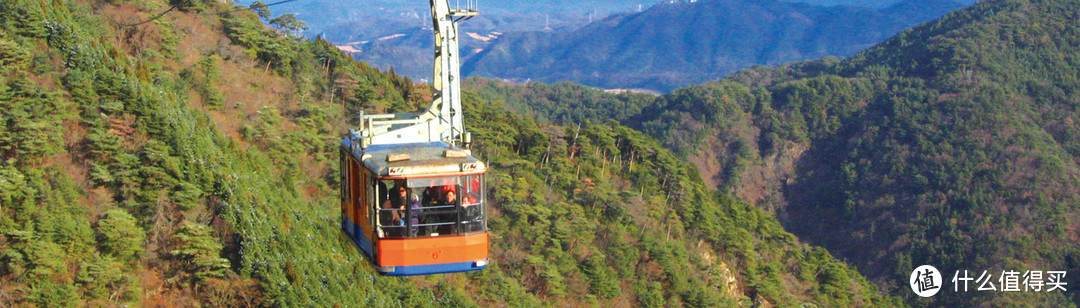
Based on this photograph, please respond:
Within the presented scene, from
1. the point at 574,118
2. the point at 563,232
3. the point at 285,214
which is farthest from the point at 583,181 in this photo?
the point at 574,118

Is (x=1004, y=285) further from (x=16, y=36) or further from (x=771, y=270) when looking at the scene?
(x=16, y=36)

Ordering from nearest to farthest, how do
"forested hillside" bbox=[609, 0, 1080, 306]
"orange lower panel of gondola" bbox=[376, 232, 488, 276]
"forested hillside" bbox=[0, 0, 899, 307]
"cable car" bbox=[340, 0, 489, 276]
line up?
1. "cable car" bbox=[340, 0, 489, 276]
2. "orange lower panel of gondola" bbox=[376, 232, 488, 276]
3. "forested hillside" bbox=[0, 0, 899, 307]
4. "forested hillside" bbox=[609, 0, 1080, 306]
